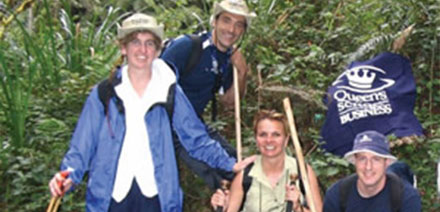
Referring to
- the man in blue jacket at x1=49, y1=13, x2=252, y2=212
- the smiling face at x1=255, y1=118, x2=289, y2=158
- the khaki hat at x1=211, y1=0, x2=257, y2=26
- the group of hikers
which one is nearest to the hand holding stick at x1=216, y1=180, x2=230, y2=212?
the group of hikers

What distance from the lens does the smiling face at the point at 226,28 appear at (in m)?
5.03

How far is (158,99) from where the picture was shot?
3.94 metres

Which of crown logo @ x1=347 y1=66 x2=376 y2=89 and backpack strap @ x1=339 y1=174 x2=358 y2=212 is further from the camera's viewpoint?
crown logo @ x1=347 y1=66 x2=376 y2=89

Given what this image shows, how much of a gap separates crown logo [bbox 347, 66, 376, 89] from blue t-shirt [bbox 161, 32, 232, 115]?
1622mm

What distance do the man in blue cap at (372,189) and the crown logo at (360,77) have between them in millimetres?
1994

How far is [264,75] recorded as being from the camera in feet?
25.2

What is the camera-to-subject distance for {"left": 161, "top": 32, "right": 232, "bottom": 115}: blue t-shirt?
4855 millimetres

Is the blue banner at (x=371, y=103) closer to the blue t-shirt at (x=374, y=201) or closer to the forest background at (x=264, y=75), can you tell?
the forest background at (x=264, y=75)

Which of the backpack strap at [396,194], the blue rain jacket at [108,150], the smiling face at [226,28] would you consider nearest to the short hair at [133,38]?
the blue rain jacket at [108,150]

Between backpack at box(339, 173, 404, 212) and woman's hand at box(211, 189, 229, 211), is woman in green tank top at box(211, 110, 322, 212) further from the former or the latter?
backpack at box(339, 173, 404, 212)

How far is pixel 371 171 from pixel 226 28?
5.09 feet

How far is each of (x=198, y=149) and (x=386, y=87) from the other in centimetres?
275

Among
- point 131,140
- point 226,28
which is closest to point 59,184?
point 131,140

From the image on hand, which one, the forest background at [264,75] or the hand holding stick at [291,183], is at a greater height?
the forest background at [264,75]
